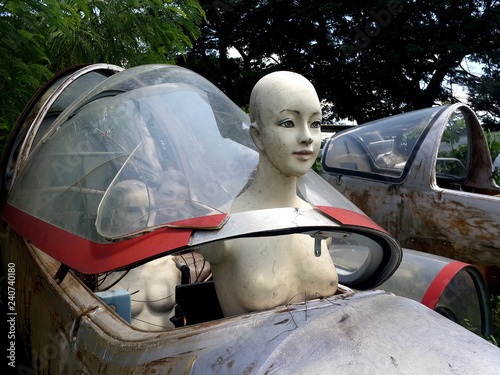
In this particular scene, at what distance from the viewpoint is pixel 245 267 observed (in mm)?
1844

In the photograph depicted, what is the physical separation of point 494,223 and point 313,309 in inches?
134

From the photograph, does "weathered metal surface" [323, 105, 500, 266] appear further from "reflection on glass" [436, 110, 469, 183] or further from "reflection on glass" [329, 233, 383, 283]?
"reflection on glass" [329, 233, 383, 283]

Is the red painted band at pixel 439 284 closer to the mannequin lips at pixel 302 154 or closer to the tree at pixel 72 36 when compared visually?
the mannequin lips at pixel 302 154

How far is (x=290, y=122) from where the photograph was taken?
72.4 inches

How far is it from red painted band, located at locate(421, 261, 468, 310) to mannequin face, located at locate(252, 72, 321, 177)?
1.64 metres

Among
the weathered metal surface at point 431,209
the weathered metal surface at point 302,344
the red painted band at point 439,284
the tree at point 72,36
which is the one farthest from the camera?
the weathered metal surface at point 431,209

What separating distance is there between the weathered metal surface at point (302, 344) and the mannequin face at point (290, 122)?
519 mm

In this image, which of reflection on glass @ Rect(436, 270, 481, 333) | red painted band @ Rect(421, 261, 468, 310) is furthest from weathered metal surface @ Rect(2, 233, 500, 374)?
reflection on glass @ Rect(436, 270, 481, 333)

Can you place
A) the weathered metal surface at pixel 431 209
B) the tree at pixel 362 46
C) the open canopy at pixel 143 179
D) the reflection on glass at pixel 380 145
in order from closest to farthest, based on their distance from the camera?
1. the open canopy at pixel 143 179
2. the weathered metal surface at pixel 431 209
3. the reflection on glass at pixel 380 145
4. the tree at pixel 362 46

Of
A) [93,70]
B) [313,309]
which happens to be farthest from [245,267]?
[93,70]

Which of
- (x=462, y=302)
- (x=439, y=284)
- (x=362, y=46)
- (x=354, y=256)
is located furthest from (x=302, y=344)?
(x=362, y=46)

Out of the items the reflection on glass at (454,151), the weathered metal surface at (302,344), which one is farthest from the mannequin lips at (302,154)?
the reflection on glass at (454,151)

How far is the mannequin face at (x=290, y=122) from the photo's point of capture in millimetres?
1821

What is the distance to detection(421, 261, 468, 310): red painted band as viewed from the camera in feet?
10.0
